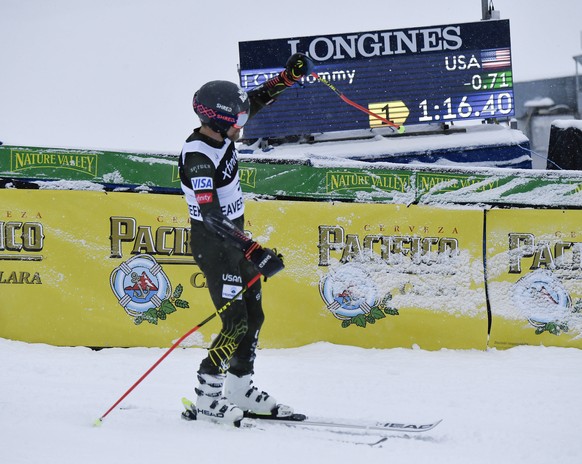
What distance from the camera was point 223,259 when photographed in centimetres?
477

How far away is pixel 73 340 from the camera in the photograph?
23.4 feet

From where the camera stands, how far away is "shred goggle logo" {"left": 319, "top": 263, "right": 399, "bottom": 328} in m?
7.27

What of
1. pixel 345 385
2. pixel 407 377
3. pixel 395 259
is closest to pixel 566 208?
pixel 395 259

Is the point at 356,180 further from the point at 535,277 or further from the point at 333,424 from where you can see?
the point at 333,424

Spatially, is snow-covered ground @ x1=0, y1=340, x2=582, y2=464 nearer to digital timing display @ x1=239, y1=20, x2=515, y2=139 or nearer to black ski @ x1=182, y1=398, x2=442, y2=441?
black ski @ x1=182, y1=398, x2=442, y2=441

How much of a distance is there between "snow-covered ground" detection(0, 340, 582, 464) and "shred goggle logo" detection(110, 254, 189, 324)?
384mm

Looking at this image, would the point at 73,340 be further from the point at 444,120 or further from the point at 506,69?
the point at 506,69

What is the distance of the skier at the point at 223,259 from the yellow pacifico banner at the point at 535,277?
3248 mm

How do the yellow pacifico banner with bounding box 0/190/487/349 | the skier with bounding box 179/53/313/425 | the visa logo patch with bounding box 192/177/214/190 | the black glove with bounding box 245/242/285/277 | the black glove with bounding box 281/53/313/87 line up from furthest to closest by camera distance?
1. the yellow pacifico banner with bounding box 0/190/487/349
2. the black glove with bounding box 281/53/313/87
3. the skier with bounding box 179/53/313/425
4. the visa logo patch with bounding box 192/177/214/190
5. the black glove with bounding box 245/242/285/277

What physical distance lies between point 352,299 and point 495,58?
8811 mm

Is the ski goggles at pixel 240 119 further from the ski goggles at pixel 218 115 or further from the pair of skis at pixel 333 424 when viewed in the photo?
the pair of skis at pixel 333 424

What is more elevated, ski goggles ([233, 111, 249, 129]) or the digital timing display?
the digital timing display

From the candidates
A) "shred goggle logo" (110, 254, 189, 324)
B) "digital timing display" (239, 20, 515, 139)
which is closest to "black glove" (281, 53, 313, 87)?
"shred goggle logo" (110, 254, 189, 324)

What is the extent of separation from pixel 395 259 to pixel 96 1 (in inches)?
3653
